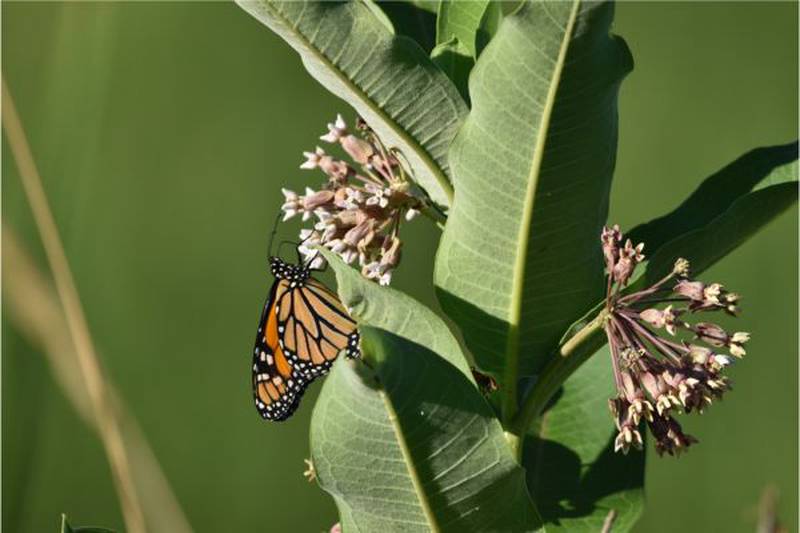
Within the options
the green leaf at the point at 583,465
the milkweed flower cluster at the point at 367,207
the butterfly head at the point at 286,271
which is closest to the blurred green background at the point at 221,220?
the butterfly head at the point at 286,271

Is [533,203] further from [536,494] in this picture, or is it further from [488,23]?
[536,494]

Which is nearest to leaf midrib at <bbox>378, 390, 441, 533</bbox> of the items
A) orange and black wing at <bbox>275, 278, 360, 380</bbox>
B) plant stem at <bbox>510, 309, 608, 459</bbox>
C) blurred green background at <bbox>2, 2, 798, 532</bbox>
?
plant stem at <bbox>510, 309, 608, 459</bbox>

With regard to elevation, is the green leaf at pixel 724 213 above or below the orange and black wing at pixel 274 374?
above

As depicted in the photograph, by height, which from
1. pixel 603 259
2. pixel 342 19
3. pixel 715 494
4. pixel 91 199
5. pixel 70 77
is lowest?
pixel 715 494

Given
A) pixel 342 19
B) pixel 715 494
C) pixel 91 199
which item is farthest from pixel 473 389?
pixel 91 199

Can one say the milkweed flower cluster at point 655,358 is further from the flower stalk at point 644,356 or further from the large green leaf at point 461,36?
the large green leaf at point 461,36
